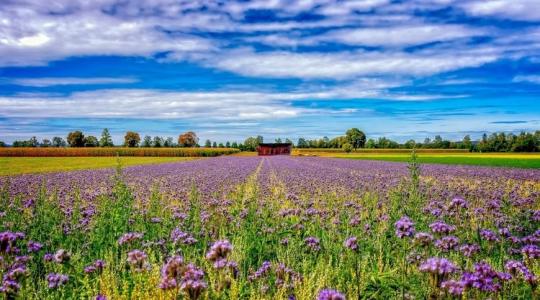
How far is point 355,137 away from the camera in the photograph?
514 feet

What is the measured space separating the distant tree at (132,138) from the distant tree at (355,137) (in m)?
90.9

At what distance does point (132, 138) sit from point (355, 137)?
9666 centimetres

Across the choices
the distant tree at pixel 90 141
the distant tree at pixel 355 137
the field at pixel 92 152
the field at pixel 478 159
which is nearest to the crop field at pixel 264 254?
the field at pixel 478 159

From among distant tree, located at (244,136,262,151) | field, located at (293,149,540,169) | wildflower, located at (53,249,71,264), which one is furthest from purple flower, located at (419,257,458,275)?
distant tree, located at (244,136,262,151)

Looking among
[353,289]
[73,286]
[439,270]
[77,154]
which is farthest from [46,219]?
[77,154]

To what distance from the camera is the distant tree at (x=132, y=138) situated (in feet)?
580

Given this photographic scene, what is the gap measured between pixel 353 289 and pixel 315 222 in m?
3.16

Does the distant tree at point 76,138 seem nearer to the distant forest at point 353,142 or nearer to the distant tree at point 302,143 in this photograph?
the distant forest at point 353,142

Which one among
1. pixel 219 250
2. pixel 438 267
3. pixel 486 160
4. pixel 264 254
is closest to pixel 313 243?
pixel 264 254

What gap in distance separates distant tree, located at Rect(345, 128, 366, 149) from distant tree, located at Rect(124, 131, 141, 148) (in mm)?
90902

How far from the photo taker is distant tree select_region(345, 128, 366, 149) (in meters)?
157

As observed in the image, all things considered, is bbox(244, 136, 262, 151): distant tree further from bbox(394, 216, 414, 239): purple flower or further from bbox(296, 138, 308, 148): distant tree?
bbox(394, 216, 414, 239): purple flower

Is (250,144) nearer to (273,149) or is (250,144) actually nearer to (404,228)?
(273,149)

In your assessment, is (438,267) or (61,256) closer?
(438,267)
